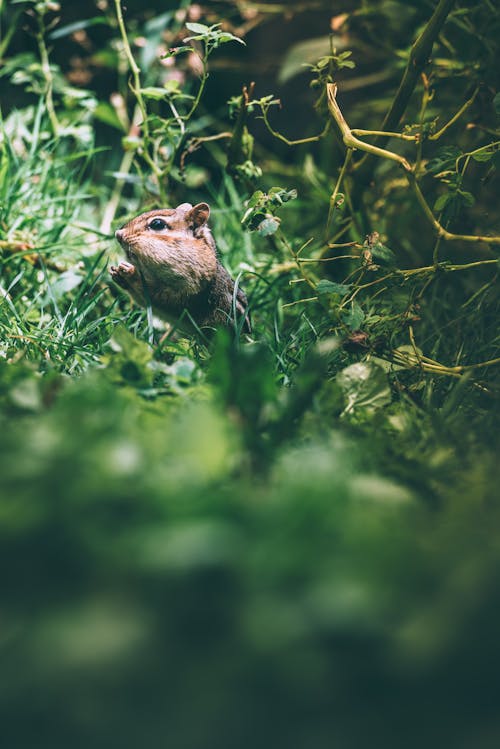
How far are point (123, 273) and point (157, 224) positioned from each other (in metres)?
0.22

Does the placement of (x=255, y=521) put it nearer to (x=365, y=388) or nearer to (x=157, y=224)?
(x=365, y=388)

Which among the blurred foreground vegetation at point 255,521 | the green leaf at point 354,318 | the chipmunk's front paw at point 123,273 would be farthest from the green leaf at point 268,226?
the chipmunk's front paw at point 123,273

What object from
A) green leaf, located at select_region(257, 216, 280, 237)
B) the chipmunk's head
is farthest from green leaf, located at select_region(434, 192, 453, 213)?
the chipmunk's head

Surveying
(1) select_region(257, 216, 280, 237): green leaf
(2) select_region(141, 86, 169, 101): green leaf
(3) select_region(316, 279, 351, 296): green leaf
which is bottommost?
(3) select_region(316, 279, 351, 296): green leaf

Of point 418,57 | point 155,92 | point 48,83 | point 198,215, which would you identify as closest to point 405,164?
point 418,57

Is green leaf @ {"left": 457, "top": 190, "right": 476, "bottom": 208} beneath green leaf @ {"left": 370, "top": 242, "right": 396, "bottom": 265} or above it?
above

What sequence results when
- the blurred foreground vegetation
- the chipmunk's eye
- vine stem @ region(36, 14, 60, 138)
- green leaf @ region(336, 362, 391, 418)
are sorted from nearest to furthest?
1. the blurred foreground vegetation
2. green leaf @ region(336, 362, 391, 418)
3. the chipmunk's eye
4. vine stem @ region(36, 14, 60, 138)

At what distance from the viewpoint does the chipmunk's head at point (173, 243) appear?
7.23 ft

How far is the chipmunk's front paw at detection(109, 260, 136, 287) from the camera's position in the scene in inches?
86.7

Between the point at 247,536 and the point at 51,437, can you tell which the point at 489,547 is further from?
the point at 51,437

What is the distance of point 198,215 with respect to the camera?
2314mm

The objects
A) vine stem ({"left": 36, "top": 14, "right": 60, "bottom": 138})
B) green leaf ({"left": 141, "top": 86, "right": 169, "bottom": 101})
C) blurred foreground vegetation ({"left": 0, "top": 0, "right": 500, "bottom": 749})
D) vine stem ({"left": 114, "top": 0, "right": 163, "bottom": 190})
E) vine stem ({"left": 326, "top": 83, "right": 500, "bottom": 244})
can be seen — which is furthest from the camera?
vine stem ({"left": 36, "top": 14, "right": 60, "bottom": 138})

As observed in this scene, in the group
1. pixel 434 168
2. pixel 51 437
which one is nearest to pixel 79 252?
pixel 434 168

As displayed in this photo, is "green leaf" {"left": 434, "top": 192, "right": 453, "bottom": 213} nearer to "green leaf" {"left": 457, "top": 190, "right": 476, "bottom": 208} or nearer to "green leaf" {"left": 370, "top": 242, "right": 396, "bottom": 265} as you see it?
"green leaf" {"left": 457, "top": 190, "right": 476, "bottom": 208}
